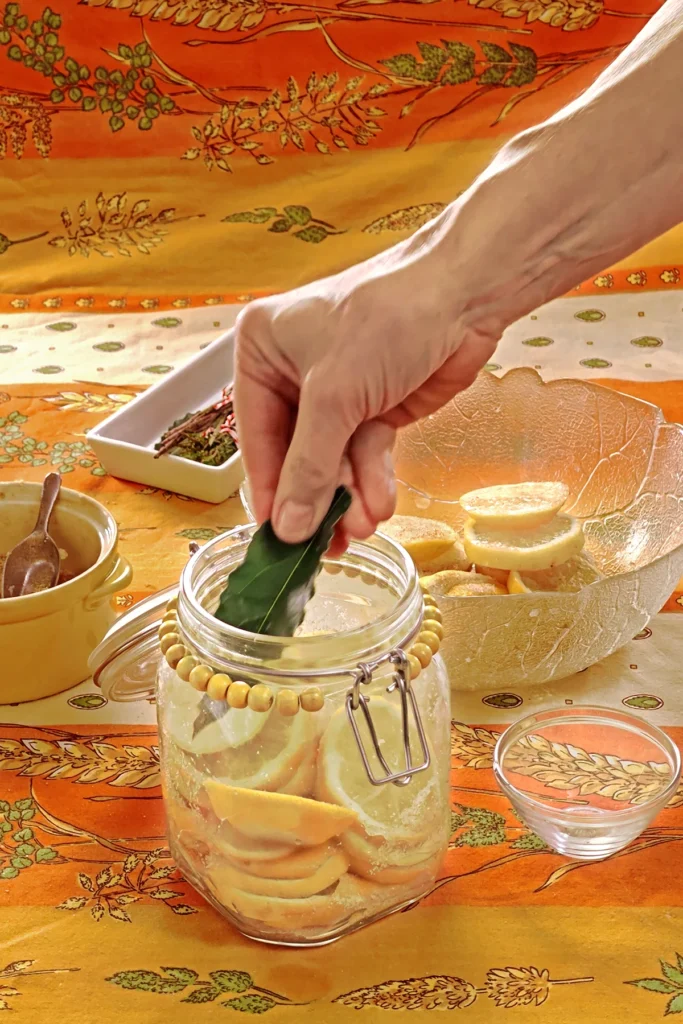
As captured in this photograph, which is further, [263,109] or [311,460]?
[263,109]

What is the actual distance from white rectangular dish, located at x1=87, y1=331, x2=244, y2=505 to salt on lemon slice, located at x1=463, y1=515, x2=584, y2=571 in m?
0.28

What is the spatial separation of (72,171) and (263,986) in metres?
1.28

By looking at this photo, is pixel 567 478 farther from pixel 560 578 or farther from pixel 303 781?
pixel 303 781

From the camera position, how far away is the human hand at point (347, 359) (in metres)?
0.57

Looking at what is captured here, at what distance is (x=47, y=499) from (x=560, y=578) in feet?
1.19

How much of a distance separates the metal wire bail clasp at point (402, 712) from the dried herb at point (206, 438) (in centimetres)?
50

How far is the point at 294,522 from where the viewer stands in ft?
1.94

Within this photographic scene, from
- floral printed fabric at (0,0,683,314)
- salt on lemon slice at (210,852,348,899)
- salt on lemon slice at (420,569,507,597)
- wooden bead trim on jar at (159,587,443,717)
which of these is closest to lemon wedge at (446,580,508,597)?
salt on lemon slice at (420,569,507,597)

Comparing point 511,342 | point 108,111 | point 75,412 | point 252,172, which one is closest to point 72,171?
point 108,111

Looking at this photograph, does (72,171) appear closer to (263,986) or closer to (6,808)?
(6,808)

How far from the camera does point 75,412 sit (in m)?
1.20

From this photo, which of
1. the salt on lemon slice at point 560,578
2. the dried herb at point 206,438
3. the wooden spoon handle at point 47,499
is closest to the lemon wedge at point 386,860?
the salt on lemon slice at point 560,578

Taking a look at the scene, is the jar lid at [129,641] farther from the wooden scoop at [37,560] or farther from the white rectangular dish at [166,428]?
the white rectangular dish at [166,428]

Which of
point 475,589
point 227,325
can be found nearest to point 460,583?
point 475,589
